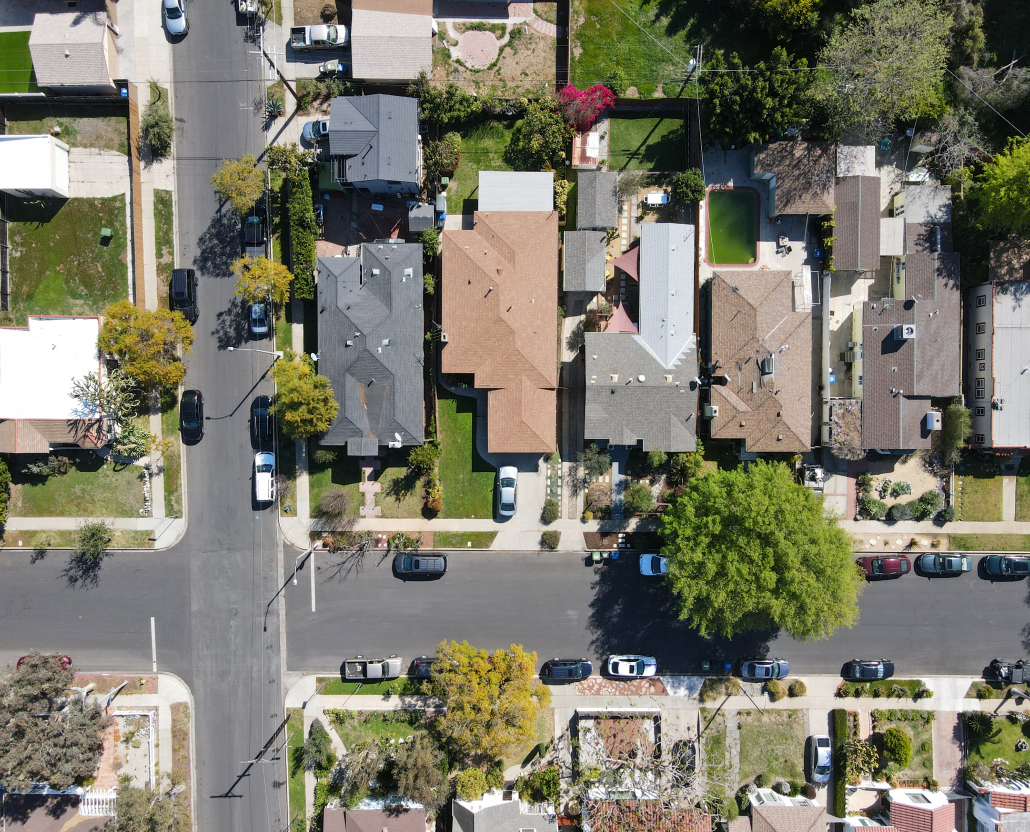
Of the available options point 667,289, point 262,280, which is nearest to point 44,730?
point 262,280

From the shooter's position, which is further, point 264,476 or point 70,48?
point 264,476

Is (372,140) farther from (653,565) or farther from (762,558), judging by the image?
(762,558)

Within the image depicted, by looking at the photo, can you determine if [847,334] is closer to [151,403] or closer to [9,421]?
[151,403]

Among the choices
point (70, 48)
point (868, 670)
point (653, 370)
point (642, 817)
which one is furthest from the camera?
point (868, 670)

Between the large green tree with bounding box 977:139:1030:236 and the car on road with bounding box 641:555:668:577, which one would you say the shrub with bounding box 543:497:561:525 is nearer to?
the car on road with bounding box 641:555:668:577

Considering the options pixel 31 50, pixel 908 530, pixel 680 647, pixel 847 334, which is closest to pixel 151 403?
pixel 31 50

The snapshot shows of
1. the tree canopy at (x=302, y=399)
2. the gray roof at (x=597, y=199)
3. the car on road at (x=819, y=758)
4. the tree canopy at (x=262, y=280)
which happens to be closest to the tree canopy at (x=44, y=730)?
the tree canopy at (x=302, y=399)
